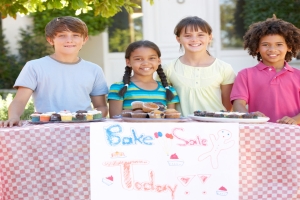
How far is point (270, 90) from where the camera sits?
11.7 ft

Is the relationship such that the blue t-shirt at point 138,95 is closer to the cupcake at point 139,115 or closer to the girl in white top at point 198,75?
the girl in white top at point 198,75

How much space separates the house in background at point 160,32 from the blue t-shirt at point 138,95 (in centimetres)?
616

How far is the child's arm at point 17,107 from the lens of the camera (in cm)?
308

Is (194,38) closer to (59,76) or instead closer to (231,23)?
(59,76)

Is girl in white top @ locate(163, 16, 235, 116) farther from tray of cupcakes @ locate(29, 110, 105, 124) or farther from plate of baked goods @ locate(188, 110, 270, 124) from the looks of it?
tray of cupcakes @ locate(29, 110, 105, 124)

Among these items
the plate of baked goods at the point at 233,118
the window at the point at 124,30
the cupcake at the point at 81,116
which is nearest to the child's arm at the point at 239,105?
the plate of baked goods at the point at 233,118

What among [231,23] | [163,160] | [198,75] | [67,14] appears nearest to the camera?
[163,160]

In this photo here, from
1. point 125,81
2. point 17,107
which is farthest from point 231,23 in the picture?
point 17,107

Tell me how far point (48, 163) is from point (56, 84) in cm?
76

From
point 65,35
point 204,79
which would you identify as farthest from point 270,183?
point 65,35

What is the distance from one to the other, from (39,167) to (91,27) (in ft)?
21.2

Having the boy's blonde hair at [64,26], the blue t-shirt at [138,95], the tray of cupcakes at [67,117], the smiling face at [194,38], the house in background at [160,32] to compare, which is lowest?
A: the tray of cupcakes at [67,117]

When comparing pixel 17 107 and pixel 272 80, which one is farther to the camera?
pixel 272 80

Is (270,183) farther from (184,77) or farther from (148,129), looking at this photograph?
(184,77)
